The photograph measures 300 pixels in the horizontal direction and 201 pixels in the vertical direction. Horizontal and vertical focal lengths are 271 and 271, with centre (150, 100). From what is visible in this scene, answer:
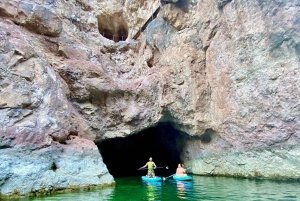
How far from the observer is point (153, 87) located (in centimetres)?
1642

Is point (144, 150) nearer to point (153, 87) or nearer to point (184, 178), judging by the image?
point (153, 87)

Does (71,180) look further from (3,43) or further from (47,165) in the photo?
(3,43)

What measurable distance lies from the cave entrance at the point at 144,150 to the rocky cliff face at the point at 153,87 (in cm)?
196

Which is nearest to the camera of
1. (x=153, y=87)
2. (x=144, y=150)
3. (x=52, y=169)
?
(x=52, y=169)

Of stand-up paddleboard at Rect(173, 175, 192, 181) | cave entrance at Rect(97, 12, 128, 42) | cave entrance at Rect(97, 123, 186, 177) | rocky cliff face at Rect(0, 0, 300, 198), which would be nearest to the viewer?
rocky cliff face at Rect(0, 0, 300, 198)

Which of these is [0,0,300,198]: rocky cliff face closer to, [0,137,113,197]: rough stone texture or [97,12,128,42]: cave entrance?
[0,137,113,197]: rough stone texture

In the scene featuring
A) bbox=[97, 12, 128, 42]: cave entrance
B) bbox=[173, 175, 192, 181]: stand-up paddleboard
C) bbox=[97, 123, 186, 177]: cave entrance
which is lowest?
bbox=[173, 175, 192, 181]: stand-up paddleboard

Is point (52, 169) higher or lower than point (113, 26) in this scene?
lower

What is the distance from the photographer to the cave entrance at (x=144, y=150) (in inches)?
792

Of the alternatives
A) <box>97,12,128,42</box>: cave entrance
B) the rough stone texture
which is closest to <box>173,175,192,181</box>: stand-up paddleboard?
the rough stone texture

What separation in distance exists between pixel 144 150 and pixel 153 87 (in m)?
9.12

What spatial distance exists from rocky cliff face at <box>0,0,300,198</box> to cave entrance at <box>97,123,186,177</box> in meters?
→ 1.96

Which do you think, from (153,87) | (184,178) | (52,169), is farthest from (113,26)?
(52,169)

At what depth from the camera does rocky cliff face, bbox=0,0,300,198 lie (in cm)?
1138
